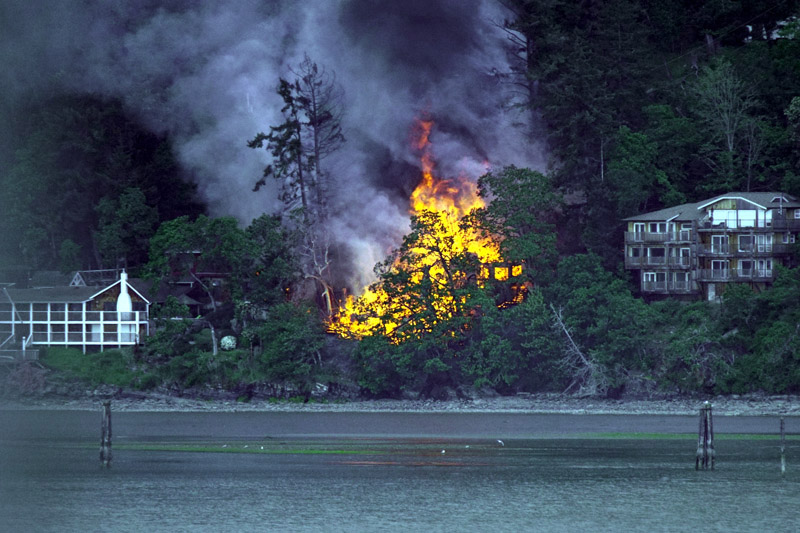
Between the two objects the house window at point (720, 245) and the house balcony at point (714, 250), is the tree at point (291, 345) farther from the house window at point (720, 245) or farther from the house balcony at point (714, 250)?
the house window at point (720, 245)

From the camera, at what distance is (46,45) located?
129375 millimetres

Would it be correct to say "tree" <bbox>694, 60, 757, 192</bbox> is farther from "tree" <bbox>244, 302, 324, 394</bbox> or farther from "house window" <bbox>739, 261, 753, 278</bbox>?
"tree" <bbox>244, 302, 324, 394</bbox>

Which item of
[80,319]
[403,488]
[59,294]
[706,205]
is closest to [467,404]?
[706,205]

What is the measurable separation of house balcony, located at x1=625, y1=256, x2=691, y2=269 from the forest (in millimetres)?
993

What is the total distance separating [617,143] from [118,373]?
133 ft

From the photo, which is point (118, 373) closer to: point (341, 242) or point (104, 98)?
point (341, 242)

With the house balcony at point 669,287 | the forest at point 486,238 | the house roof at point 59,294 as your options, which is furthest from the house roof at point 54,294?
the house balcony at point 669,287

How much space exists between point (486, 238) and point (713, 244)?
54.5ft

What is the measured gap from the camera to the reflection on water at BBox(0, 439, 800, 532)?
57.6 m

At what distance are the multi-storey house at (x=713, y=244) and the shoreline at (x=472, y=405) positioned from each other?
11.4 meters

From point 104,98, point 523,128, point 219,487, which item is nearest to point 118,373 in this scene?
point 104,98

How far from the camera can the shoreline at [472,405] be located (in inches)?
3890

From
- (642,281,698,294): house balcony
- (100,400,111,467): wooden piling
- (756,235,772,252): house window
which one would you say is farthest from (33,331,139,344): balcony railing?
(756,235,772,252): house window

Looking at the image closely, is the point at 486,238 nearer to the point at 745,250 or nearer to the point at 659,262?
the point at 659,262
